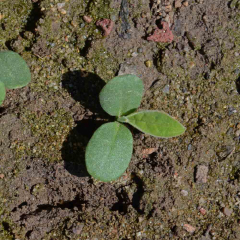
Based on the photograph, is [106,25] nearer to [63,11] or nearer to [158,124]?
[63,11]

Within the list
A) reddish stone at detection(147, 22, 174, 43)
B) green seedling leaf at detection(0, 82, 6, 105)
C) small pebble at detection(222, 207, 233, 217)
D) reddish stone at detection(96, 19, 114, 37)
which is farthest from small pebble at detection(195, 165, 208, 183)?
green seedling leaf at detection(0, 82, 6, 105)

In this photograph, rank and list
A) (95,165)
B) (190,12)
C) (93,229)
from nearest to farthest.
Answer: (95,165) → (93,229) → (190,12)

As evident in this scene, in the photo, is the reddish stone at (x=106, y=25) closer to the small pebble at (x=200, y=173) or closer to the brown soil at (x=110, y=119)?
the brown soil at (x=110, y=119)

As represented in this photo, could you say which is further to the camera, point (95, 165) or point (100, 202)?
point (100, 202)

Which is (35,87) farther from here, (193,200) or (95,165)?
(193,200)

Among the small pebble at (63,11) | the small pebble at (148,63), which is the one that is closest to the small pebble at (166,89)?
the small pebble at (148,63)

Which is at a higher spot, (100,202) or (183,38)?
(183,38)

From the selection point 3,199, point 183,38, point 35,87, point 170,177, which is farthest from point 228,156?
point 3,199
